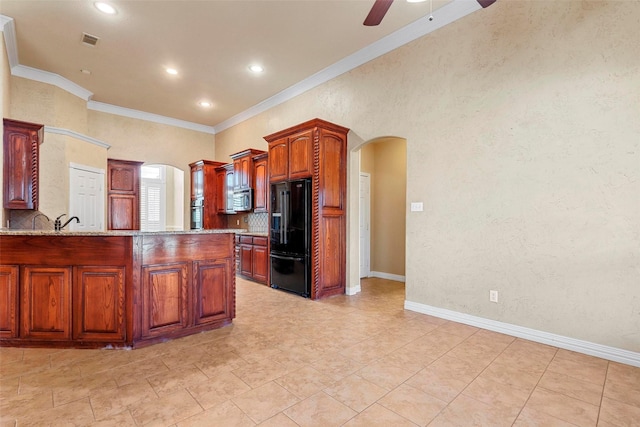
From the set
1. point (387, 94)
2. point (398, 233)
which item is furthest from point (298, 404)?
point (398, 233)

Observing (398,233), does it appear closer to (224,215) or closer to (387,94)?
(387,94)

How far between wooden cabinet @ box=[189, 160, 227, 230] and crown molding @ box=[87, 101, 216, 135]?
1259mm

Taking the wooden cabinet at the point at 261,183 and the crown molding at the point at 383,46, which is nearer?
the crown molding at the point at 383,46

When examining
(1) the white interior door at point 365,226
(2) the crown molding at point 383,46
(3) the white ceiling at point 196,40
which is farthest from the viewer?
(1) the white interior door at point 365,226

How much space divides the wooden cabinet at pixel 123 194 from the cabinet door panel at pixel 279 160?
4.09 metres

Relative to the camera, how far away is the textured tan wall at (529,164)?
2611mm

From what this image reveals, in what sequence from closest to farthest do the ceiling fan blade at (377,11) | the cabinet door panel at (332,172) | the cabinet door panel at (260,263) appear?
the ceiling fan blade at (377,11) < the cabinet door panel at (332,172) < the cabinet door panel at (260,263)

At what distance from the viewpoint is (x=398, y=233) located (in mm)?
5891

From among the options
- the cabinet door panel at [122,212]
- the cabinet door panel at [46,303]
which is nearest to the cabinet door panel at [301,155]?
the cabinet door panel at [46,303]

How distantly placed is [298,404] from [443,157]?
3105mm

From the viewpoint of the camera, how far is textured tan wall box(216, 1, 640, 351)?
261cm

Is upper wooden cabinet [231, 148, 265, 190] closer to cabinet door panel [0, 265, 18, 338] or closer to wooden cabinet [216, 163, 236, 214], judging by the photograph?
wooden cabinet [216, 163, 236, 214]

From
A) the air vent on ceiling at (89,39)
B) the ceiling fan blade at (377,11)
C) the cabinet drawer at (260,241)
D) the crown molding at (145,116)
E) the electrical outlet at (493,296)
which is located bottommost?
the electrical outlet at (493,296)

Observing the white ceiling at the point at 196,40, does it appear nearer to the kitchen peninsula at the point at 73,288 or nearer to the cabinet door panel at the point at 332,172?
the cabinet door panel at the point at 332,172
